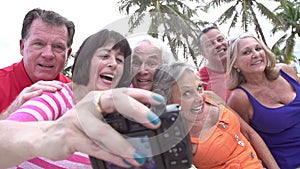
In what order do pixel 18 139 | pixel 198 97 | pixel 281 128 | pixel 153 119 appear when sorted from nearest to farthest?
pixel 153 119 → pixel 18 139 → pixel 198 97 → pixel 281 128

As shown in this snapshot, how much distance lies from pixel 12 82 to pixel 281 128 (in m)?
1.30

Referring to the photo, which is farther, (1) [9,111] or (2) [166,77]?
(1) [9,111]

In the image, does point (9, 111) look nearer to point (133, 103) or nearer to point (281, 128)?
point (133, 103)

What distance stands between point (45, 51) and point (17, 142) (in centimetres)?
83

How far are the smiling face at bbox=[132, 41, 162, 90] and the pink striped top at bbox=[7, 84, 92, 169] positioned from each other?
20 cm

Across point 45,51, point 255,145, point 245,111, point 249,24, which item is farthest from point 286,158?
point 249,24

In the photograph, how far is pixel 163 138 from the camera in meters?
0.46

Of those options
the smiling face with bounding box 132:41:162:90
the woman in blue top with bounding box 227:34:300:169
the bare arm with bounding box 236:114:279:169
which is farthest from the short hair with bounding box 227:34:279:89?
the smiling face with bounding box 132:41:162:90

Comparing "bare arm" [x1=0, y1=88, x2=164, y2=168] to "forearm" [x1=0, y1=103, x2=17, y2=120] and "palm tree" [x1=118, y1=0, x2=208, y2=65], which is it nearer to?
"palm tree" [x1=118, y1=0, x2=208, y2=65]

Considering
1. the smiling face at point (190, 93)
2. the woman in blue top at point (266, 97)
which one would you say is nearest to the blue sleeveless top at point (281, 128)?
the woman in blue top at point (266, 97)

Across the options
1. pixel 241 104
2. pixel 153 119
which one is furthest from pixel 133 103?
pixel 241 104

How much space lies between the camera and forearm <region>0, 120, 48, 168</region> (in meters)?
0.56

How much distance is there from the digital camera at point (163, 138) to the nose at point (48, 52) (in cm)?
91

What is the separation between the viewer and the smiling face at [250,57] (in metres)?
1.76
